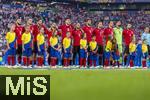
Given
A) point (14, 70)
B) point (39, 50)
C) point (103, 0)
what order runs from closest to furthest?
1. point (14, 70)
2. point (39, 50)
3. point (103, 0)

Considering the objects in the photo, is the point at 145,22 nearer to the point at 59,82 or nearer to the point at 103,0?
the point at 103,0

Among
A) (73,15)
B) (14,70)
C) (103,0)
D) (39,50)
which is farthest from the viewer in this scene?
(103,0)

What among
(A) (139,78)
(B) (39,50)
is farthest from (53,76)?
(B) (39,50)

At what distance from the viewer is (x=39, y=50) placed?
11484 mm

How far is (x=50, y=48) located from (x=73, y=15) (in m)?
19.1

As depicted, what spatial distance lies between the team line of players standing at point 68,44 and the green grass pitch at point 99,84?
14.2 ft

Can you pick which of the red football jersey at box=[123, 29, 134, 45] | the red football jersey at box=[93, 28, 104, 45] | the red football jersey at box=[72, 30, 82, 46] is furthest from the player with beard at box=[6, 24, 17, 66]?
the red football jersey at box=[123, 29, 134, 45]

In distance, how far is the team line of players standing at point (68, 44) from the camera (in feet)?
36.8

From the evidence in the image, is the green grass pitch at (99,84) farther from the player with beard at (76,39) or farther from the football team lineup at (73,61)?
the player with beard at (76,39)

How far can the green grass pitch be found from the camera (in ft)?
22.2

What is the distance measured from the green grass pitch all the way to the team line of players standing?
170 inches

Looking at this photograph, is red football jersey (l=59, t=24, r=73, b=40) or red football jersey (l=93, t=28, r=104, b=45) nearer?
red football jersey (l=59, t=24, r=73, b=40)

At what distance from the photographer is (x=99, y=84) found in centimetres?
685

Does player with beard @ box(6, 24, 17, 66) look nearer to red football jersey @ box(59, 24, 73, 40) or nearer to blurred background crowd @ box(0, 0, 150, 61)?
red football jersey @ box(59, 24, 73, 40)
